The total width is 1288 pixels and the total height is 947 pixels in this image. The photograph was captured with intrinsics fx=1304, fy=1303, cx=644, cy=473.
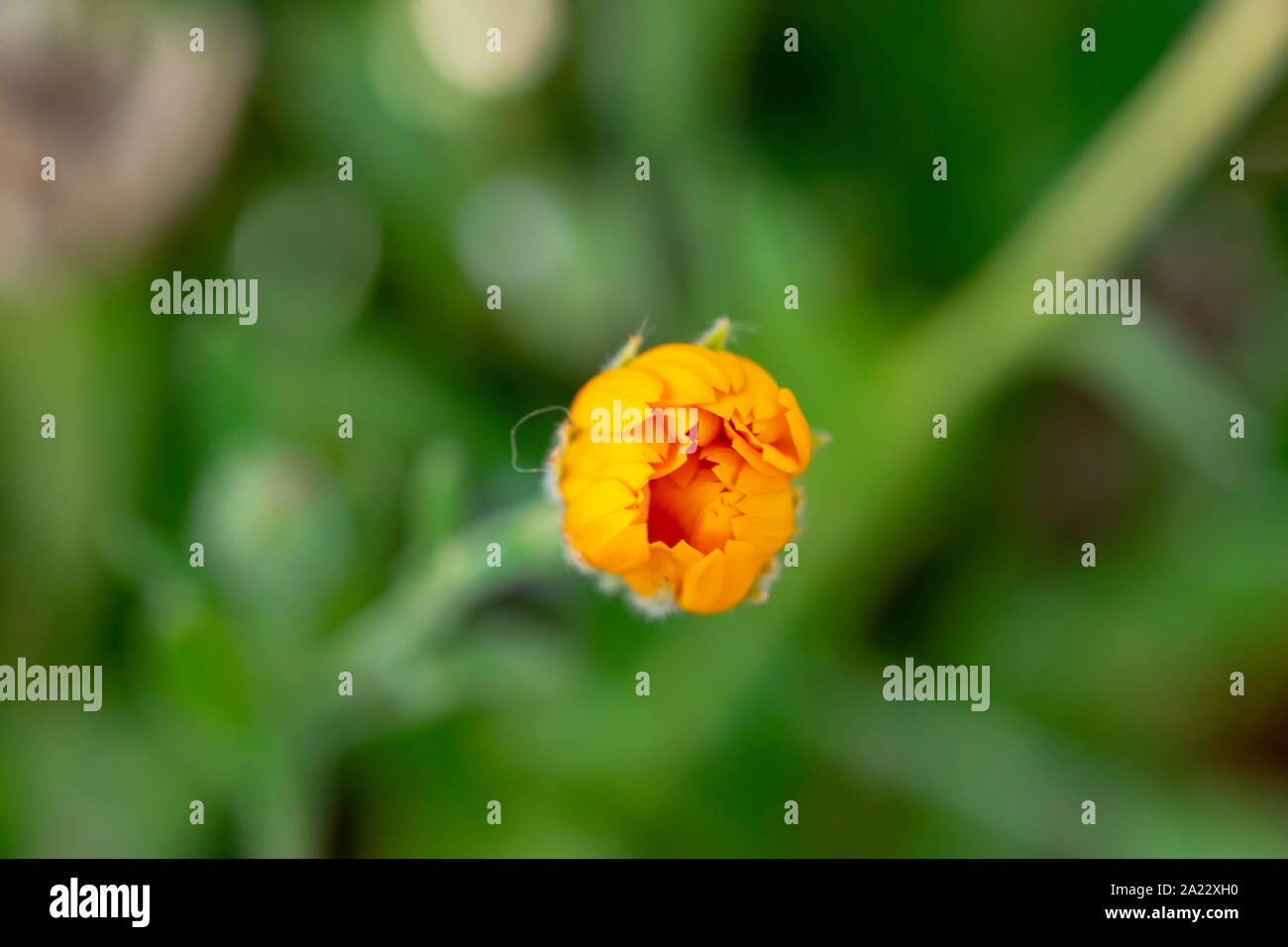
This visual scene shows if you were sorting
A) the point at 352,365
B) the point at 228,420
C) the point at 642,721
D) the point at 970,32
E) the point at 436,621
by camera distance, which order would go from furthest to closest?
the point at 970,32, the point at 352,365, the point at 642,721, the point at 228,420, the point at 436,621

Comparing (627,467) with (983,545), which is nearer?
(627,467)

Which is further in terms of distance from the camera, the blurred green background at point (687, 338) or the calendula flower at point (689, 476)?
the blurred green background at point (687, 338)

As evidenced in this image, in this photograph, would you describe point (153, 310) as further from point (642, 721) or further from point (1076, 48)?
point (1076, 48)

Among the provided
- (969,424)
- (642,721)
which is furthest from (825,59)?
(642,721)

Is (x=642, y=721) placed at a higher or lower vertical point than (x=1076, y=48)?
lower
